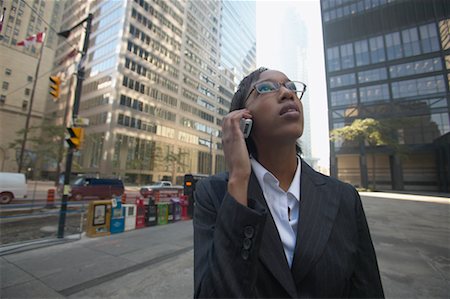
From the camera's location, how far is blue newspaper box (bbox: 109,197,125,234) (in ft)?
25.3

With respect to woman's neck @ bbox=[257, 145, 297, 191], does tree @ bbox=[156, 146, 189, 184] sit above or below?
above

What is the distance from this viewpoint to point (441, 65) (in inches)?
1186

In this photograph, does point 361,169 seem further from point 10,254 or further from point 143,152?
point 10,254

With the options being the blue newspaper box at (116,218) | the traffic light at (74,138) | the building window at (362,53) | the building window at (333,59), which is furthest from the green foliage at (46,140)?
the building window at (362,53)

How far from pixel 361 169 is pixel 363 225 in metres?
40.4

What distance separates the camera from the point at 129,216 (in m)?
8.45

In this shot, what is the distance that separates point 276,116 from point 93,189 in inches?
766

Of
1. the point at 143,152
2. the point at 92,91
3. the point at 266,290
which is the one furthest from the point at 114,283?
the point at 92,91

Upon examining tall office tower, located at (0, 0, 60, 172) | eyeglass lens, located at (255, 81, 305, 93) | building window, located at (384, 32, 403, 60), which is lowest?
eyeglass lens, located at (255, 81, 305, 93)

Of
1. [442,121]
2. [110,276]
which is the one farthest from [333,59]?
[110,276]

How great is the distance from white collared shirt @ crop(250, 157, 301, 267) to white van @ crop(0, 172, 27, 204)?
17028 millimetres

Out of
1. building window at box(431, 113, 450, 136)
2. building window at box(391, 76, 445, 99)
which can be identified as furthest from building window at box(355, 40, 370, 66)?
building window at box(431, 113, 450, 136)

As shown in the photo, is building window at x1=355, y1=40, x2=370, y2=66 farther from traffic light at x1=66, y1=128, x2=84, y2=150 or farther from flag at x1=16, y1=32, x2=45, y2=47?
flag at x1=16, y1=32, x2=45, y2=47

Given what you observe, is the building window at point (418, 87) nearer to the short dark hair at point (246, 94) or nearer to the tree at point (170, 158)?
the tree at point (170, 158)
